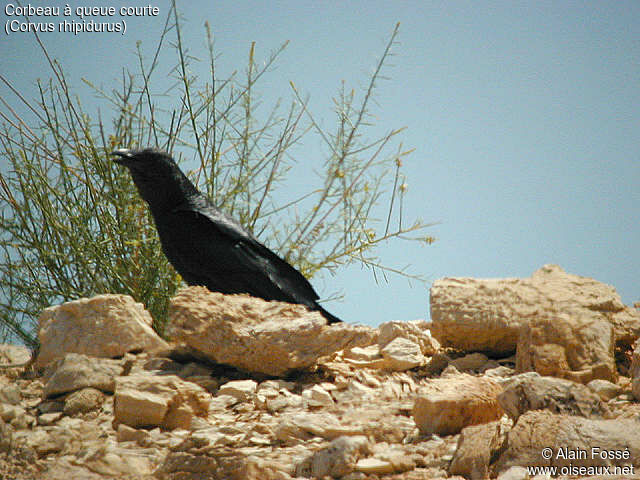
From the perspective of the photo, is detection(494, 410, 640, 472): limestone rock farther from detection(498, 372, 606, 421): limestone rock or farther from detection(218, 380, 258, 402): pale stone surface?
detection(218, 380, 258, 402): pale stone surface

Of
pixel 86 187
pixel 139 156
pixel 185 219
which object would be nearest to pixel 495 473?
pixel 185 219

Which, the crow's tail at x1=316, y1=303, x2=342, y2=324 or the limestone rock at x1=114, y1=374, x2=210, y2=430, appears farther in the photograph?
the crow's tail at x1=316, y1=303, x2=342, y2=324

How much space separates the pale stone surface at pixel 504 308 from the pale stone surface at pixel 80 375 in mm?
1816

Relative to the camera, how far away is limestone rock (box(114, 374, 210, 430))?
2.62 m

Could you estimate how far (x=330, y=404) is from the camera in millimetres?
2979

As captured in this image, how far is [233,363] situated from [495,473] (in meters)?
1.58

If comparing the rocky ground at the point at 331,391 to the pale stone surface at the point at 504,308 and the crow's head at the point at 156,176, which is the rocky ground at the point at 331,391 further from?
the crow's head at the point at 156,176

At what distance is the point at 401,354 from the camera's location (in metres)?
3.63

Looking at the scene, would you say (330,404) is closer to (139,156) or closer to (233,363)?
(233,363)

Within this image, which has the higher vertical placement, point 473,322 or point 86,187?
point 86,187

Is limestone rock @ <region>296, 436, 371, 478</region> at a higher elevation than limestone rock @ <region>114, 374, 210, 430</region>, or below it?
below

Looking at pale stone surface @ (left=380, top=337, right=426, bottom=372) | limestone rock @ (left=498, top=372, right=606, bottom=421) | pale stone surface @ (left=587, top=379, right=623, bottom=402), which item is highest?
pale stone surface @ (left=380, top=337, right=426, bottom=372)

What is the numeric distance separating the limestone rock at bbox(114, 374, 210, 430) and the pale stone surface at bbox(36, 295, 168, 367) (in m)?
0.94

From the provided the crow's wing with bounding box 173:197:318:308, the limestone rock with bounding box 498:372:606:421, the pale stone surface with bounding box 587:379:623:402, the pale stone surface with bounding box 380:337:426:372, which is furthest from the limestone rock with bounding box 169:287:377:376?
the pale stone surface with bounding box 587:379:623:402
